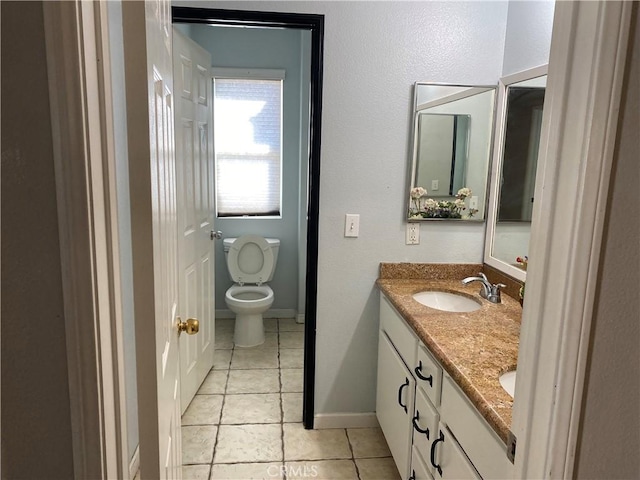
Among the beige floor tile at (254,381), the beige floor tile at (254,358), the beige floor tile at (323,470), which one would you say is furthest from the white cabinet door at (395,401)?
the beige floor tile at (254,358)

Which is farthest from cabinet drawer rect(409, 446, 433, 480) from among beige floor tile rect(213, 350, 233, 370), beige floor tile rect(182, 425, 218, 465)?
beige floor tile rect(213, 350, 233, 370)

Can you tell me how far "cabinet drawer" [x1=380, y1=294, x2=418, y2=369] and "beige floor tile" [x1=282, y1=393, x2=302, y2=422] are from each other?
2.50 feet

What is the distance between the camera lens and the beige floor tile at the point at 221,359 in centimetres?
326

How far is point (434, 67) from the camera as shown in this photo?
2.26 metres

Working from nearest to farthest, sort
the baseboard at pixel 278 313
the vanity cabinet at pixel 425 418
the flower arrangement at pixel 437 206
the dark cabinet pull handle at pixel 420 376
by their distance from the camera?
the vanity cabinet at pixel 425 418
the dark cabinet pull handle at pixel 420 376
the flower arrangement at pixel 437 206
the baseboard at pixel 278 313

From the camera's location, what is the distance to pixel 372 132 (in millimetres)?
2277

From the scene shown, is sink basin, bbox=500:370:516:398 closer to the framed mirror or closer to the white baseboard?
the framed mirror

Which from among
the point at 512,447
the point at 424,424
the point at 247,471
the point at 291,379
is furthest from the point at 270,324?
the point at 512,447

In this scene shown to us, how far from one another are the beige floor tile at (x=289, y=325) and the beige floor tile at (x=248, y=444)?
1498mm

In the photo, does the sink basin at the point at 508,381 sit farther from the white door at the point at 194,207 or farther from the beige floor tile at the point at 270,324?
the beige floor tile at the point at 270,324

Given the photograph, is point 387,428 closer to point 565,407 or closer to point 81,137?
point 565,407

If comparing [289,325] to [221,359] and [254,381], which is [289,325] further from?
[254,381]

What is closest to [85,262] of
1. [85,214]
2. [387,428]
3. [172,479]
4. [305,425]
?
[85,214]

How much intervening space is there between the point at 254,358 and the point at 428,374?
6.67ft
